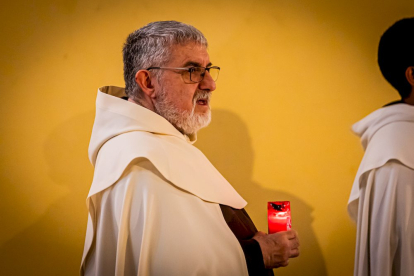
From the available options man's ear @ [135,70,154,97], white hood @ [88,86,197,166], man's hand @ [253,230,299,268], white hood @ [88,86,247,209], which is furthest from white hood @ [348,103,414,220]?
man's ear @ [135,70,154,97]

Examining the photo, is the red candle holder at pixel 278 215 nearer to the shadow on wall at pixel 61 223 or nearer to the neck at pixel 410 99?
the neck at pixel 410 99

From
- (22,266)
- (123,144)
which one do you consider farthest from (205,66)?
(22,266)

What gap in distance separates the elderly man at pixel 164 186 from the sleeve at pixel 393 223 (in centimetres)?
37

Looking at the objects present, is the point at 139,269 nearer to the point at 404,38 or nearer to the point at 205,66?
the point at 205,66

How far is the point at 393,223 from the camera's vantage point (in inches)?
74.7

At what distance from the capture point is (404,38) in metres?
2.07

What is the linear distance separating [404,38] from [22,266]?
2286 millimetres

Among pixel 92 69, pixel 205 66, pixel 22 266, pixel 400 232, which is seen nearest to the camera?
pixel 400 232

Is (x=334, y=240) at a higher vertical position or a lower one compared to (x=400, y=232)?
lower

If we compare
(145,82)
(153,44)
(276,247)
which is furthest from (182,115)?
(276,247)

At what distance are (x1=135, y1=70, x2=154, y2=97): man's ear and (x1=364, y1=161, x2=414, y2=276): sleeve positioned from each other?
3.78 ft

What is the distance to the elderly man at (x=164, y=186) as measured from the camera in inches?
70.4

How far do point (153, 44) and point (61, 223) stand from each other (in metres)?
1.14

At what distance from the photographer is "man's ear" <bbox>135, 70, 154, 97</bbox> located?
2.21m
